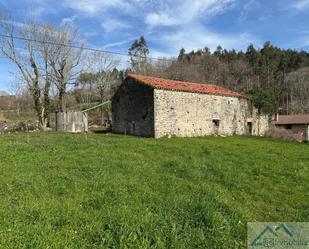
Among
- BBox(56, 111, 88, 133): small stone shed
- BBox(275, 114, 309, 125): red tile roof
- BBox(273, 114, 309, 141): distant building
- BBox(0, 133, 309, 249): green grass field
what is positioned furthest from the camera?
BBox(275, 114, 309, 125): red tile roof

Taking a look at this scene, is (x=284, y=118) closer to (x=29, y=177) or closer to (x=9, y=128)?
(x=9, y=128)

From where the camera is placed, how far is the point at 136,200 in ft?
20.3

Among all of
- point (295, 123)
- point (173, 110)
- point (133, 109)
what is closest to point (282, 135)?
point (173, 110)

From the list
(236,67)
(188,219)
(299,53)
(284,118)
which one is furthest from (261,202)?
(299,53)

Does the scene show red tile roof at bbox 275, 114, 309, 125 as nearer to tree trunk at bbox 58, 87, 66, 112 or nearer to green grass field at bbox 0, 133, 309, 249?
tree trunk at bbox 58, 87, 66, 112

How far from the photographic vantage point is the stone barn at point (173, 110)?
74.3ft

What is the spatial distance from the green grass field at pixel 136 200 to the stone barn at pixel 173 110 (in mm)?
11958

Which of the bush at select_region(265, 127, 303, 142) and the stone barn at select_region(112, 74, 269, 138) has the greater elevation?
the stone barn at select_region(112, 74, 269, 138)

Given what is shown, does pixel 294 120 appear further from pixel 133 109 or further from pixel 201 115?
pixel 133 109

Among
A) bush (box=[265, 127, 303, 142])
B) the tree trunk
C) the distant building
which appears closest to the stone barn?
bush (box=[265, 127, 303, 142])

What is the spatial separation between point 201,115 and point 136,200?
1985cm

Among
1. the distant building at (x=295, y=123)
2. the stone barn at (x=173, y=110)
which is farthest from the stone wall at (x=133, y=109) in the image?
the distant building at (x=295, y=123)

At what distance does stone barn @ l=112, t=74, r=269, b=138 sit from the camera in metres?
22.7

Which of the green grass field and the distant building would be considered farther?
the distant building
